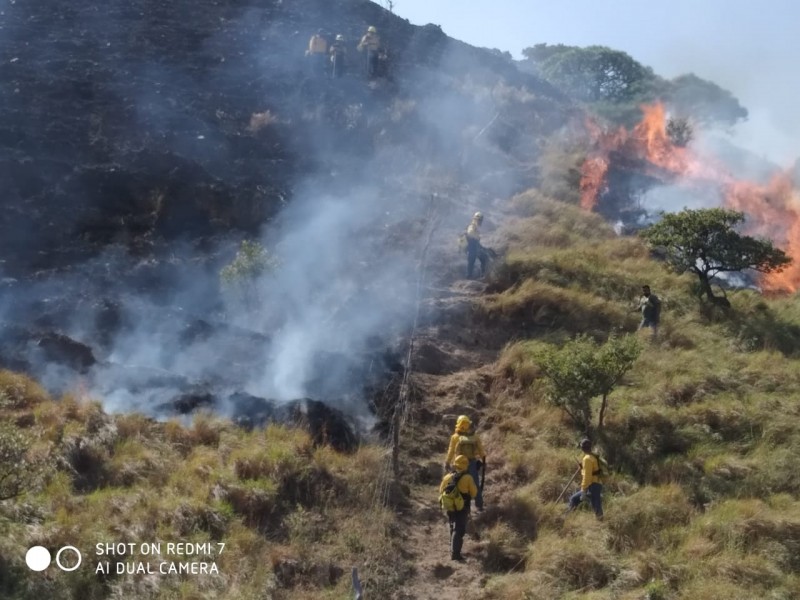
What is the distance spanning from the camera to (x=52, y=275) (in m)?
14.7

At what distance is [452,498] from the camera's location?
26.9ft

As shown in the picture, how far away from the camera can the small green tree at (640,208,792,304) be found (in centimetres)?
1389

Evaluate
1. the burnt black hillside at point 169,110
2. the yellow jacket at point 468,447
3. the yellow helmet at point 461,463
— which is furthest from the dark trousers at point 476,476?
the burnt black hillside at point 169,110

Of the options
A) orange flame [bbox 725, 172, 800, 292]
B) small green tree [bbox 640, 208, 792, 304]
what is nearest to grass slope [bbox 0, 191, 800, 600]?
small green tree [bbox 640, 208, 792, 304]

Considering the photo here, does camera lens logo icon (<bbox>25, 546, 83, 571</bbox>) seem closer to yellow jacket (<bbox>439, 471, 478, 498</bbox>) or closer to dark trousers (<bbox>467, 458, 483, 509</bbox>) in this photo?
yellow jacket (<bbox>439, 471, 478, 498</bbox>)

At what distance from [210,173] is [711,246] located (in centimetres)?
1217

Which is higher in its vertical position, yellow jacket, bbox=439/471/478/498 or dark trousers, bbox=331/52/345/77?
dark trousers, bbox=331/52/345/77

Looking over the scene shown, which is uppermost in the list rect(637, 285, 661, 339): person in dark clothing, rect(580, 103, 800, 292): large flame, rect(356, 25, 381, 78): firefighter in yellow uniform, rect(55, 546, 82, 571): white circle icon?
rect(356, 25, 381, 78): firefighter in yellow uniform

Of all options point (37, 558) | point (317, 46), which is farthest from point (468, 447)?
point (317, 46)

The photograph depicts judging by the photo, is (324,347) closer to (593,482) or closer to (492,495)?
(492,495)

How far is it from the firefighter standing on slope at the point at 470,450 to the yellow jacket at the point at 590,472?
4.08 ft

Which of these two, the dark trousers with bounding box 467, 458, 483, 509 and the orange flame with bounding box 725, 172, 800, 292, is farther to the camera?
the orange flame with bounding box 725, 172, 800, 292

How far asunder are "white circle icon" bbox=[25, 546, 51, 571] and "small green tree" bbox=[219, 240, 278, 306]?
7.37m

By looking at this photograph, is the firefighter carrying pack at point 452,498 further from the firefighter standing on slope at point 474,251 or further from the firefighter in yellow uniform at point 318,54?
the firefighter in yellow uniform at point 318,54
